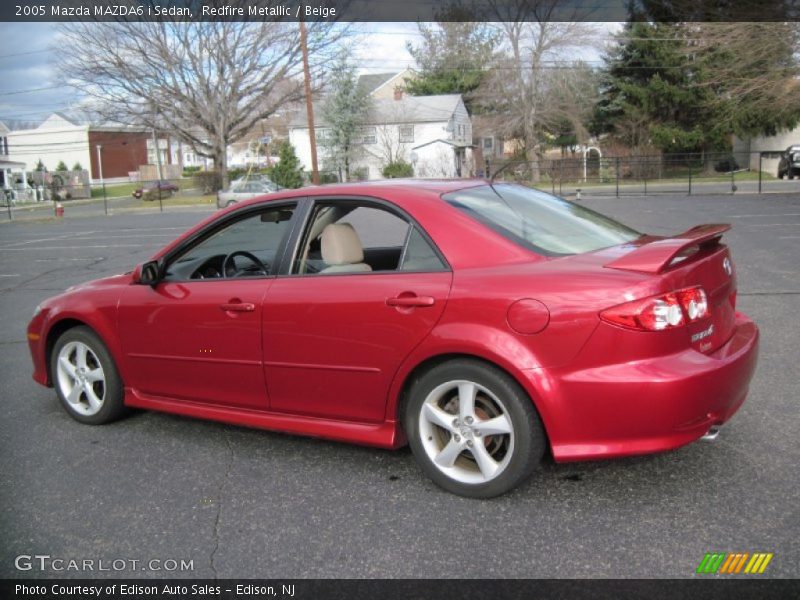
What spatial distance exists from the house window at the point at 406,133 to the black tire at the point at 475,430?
178ft

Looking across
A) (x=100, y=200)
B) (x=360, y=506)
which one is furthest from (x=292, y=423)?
(x=100, y=200)

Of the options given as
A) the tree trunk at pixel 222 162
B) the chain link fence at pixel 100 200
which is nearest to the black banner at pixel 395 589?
the chain link fence at pixel 100 200

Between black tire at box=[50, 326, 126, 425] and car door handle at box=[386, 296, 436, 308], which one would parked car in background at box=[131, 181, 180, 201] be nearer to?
black tire at box=[50, 326, 126, 425]

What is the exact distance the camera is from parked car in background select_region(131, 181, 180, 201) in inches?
2016

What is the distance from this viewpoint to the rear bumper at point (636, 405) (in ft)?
10.1

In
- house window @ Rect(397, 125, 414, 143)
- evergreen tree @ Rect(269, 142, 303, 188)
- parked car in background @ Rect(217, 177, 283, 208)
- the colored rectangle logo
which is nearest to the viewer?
the colored rectangle logo

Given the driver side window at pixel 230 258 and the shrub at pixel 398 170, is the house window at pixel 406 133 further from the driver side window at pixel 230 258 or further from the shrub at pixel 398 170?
the driver side window at pixel 230 258

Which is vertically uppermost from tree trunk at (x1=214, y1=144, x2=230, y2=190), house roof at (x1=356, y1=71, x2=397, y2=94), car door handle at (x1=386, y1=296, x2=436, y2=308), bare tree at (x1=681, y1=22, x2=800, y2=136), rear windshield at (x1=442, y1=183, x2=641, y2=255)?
house roof at (x1=356, y1=71, x2=397, y2=94)

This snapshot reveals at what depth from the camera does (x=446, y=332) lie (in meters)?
3.40

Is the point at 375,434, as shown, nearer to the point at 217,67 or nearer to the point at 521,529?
the point at 521,529

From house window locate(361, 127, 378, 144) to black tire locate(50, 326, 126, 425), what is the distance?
51.8 meters

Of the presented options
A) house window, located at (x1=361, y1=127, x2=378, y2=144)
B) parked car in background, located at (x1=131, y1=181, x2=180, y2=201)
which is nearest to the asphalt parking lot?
parked car in background, located at (x1=131, y1=181, x2=180, y2=201)

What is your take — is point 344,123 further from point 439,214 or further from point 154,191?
point 439,214

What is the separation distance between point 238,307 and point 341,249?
65cm
